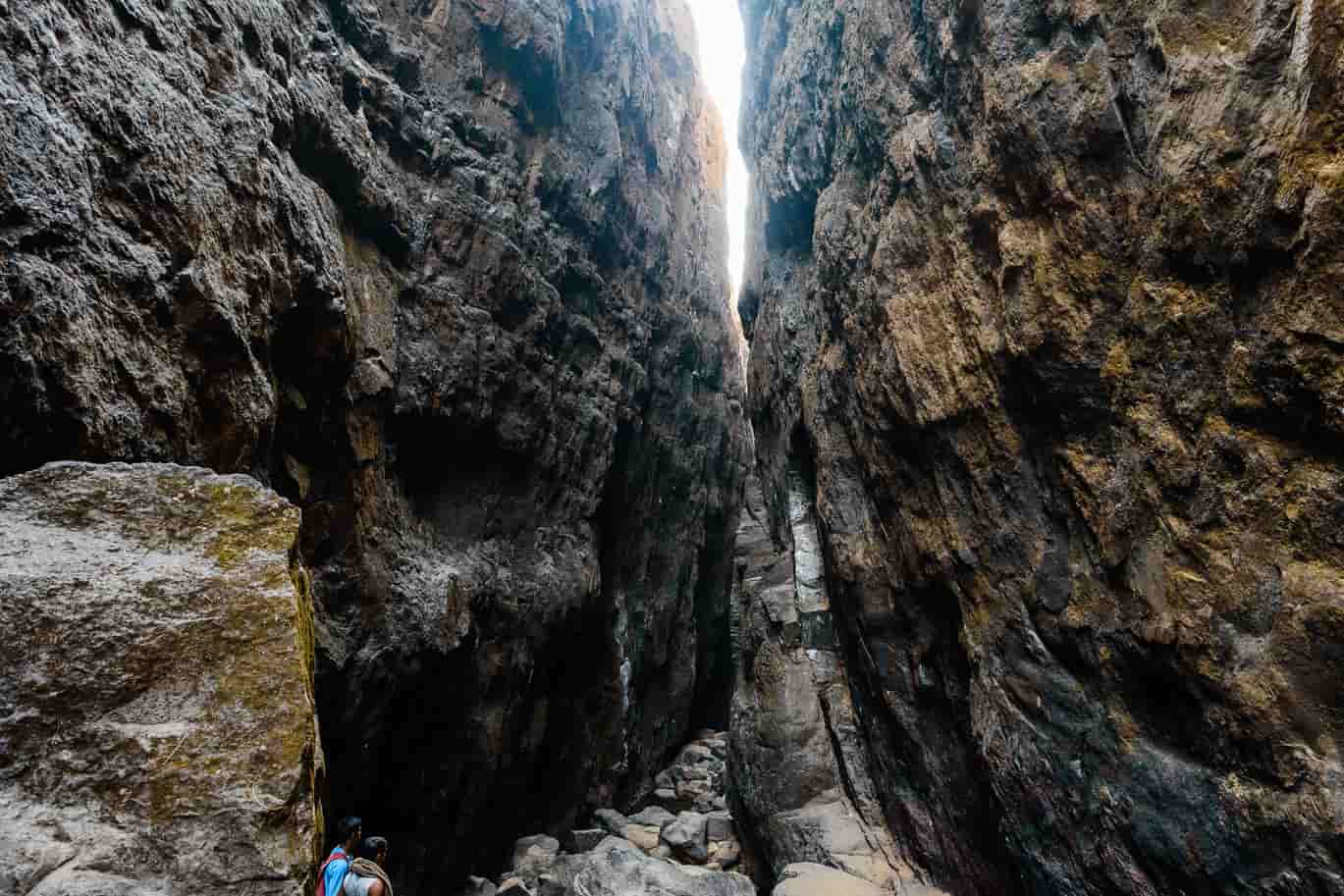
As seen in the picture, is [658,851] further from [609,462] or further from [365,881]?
[365,881]

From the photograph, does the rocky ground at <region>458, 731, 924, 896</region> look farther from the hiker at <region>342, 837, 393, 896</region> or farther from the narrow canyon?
the hiker at <region>342, 837, 393, 896</region>

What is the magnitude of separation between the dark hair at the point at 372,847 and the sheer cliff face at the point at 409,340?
147 centimetres

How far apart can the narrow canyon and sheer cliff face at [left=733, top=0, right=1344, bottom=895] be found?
31 millimetres

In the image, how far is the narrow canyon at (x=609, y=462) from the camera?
326cm

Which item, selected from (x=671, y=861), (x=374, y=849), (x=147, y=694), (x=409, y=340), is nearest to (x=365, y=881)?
(x=374, y=849)

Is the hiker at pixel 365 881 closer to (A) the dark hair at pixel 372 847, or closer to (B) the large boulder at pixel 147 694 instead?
(A) the dark hair at pixel 372 847

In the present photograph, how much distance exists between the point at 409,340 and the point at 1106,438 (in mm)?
Result: 8108

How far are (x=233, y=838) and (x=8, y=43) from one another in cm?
472

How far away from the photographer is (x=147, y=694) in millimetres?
3180

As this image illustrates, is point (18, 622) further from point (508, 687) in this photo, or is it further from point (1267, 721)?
point (508, 687)

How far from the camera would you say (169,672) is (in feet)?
10.7

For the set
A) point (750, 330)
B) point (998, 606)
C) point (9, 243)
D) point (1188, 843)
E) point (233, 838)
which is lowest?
point (233, 838)

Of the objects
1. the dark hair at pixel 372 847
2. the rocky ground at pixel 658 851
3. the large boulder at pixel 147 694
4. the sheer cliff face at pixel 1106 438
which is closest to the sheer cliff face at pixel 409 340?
the rocky ground at pixel 658 851

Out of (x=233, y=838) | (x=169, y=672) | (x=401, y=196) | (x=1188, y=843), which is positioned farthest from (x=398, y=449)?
(x=1188, y=843)
